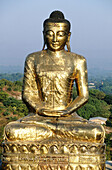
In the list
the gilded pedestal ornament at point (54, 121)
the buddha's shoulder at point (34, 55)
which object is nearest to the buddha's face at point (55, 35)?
the gilded pedestal ornament at point (54, 121)

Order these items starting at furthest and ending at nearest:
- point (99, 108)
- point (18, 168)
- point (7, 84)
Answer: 1. point (7, 84)
2. point (99, 108)
3. point (18, 168)

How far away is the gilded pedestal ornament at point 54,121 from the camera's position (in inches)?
191

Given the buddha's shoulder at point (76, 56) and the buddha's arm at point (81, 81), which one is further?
the buddha's shoulder at point (76, 56)

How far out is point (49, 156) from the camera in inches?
191

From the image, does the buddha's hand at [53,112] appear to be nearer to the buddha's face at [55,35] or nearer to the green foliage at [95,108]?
the buddha's face at [55,35]

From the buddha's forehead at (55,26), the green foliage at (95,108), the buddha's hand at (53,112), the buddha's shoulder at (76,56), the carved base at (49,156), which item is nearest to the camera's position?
the carved base at (49,156)

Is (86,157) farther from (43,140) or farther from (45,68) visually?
(45,68)

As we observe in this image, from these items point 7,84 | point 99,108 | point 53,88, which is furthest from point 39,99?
point 7,84

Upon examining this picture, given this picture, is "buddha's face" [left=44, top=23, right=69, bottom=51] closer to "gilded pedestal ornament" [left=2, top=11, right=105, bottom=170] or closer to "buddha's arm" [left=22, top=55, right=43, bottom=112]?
"gilded pedestal ornament" [left=2, top=11, right=105, bottom=170]

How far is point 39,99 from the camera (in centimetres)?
561

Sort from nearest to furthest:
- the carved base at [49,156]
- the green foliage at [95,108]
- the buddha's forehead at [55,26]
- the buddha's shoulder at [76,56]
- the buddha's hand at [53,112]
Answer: the carved base at [49,156] < the buddha's hand at [53,112] < the buddha's forehead at [55,26] < the buddha's shoulder at [76,56] < the green foliage at [95,108]

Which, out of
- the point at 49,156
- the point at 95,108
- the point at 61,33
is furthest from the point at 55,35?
the point at 95,108

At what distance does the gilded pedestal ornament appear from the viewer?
4.86 metres

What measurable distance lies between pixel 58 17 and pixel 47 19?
0.69 feet
